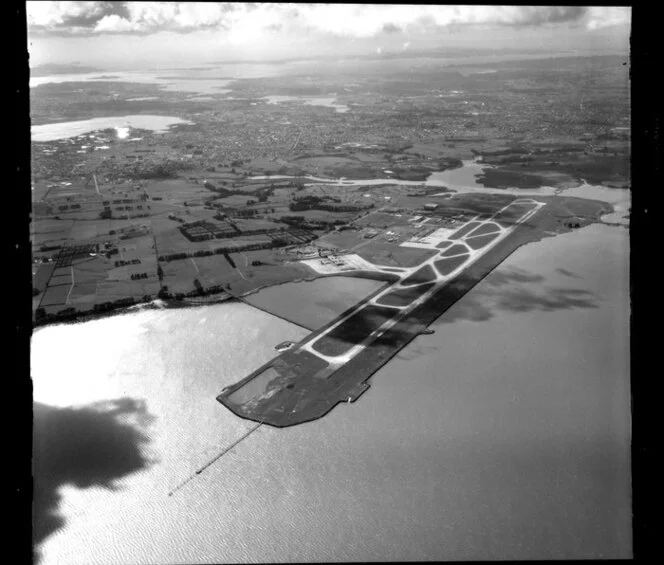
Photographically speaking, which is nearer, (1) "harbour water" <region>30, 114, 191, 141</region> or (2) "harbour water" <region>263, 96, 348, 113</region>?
(1) "harbour water" <region>30, 114, 191, 141</region>

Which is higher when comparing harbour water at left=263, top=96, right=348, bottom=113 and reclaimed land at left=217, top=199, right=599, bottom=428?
harbour water at left=263, top=96, right=348, bottom=113

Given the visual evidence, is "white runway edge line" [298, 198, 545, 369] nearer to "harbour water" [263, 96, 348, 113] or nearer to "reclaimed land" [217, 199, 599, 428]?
"reclaimed land" [217, 199, 599, 428]

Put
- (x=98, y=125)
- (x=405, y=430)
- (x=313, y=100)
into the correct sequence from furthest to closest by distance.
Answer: (x=313, y=100) → (x=98, y=125) → (x=405, y=430)

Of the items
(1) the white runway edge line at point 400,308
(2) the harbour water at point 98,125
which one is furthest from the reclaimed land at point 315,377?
(2) the harbour water at point 98,125

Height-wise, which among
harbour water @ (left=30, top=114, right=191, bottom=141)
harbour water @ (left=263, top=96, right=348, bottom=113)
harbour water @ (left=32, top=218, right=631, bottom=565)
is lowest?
harbour water @ (left=32, top=218, right=631, bottom=565)

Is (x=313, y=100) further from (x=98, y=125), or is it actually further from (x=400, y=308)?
(x=400, y=308)

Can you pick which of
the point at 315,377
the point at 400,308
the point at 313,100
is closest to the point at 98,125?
the point at 313,100

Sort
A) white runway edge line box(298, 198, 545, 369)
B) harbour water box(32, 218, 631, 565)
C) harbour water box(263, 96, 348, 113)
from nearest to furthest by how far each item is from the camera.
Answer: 1. harbour water box(32, 218, 631, 565)
2. white runway edge line box(298, 198, 545, 369)
3. harbour water box(263, 96, 348, 113)

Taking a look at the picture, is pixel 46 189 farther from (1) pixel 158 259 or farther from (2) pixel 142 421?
(2) pixel 142 421

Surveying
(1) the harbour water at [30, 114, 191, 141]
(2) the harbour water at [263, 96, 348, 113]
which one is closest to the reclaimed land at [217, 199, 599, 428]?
(1) the harbour water at [30, 114, 191, 141]
